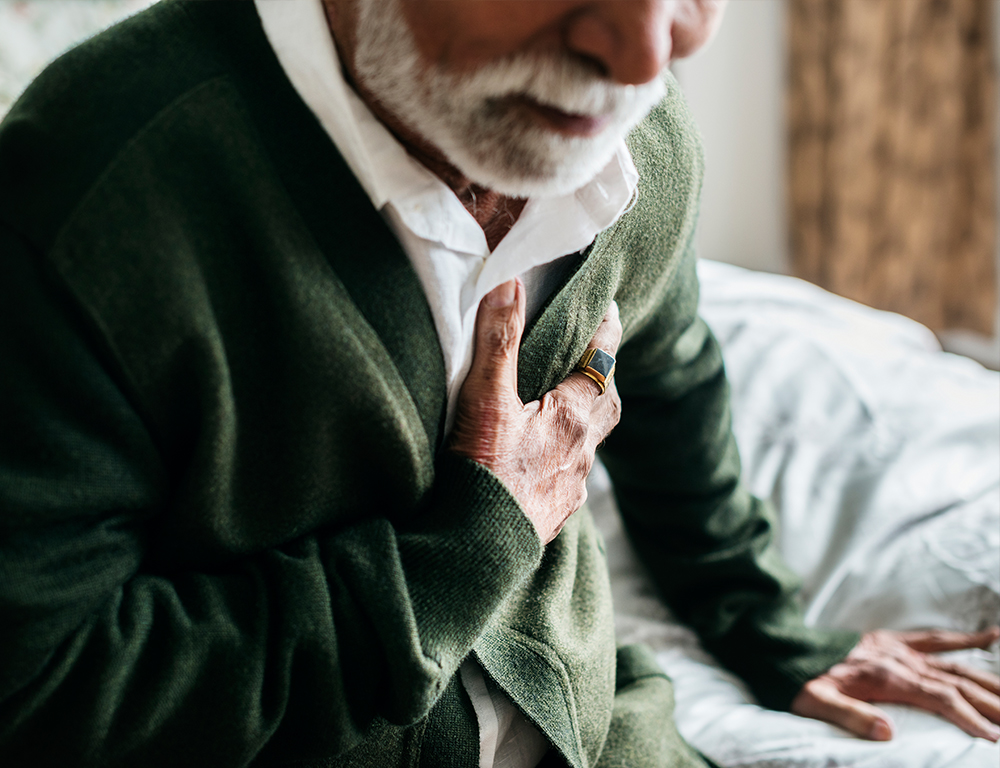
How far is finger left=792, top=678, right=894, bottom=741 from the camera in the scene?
100 centimetres

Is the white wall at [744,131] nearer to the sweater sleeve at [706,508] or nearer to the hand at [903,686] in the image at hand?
the sweater sleeve at [706,508]

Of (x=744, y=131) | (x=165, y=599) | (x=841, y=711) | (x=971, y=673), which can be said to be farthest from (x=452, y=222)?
(x=744, y=131)

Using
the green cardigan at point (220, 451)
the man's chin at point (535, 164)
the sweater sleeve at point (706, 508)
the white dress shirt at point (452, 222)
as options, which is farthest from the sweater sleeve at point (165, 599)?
the sweater sleeve at point (706, 508)

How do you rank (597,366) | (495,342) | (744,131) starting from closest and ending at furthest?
(495,342) < (597,366) < (744,131)

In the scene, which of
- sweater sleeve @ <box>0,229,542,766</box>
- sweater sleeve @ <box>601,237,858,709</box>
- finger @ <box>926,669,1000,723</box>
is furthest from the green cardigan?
finger @ <box>926,669,1000,723</box>

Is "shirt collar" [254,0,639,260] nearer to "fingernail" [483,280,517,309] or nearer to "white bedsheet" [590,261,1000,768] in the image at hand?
"fingernail" [483,280,517,309]

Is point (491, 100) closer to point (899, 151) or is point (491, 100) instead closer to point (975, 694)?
point (975, 694)

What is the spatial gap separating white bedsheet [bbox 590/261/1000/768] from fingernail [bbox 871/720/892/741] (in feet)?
0.07

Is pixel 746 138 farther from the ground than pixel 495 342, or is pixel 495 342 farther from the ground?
pixel 495 342

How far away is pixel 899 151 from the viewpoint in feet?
9.78

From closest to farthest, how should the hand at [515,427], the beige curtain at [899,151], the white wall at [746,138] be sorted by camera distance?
the hand at [515,427], the beige curtain at [899,151], the white wall at [746,138]

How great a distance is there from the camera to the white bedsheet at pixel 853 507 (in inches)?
39.8

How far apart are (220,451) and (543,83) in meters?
0.34

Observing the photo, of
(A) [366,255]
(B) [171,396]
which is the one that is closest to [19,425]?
(B) [171,396]
